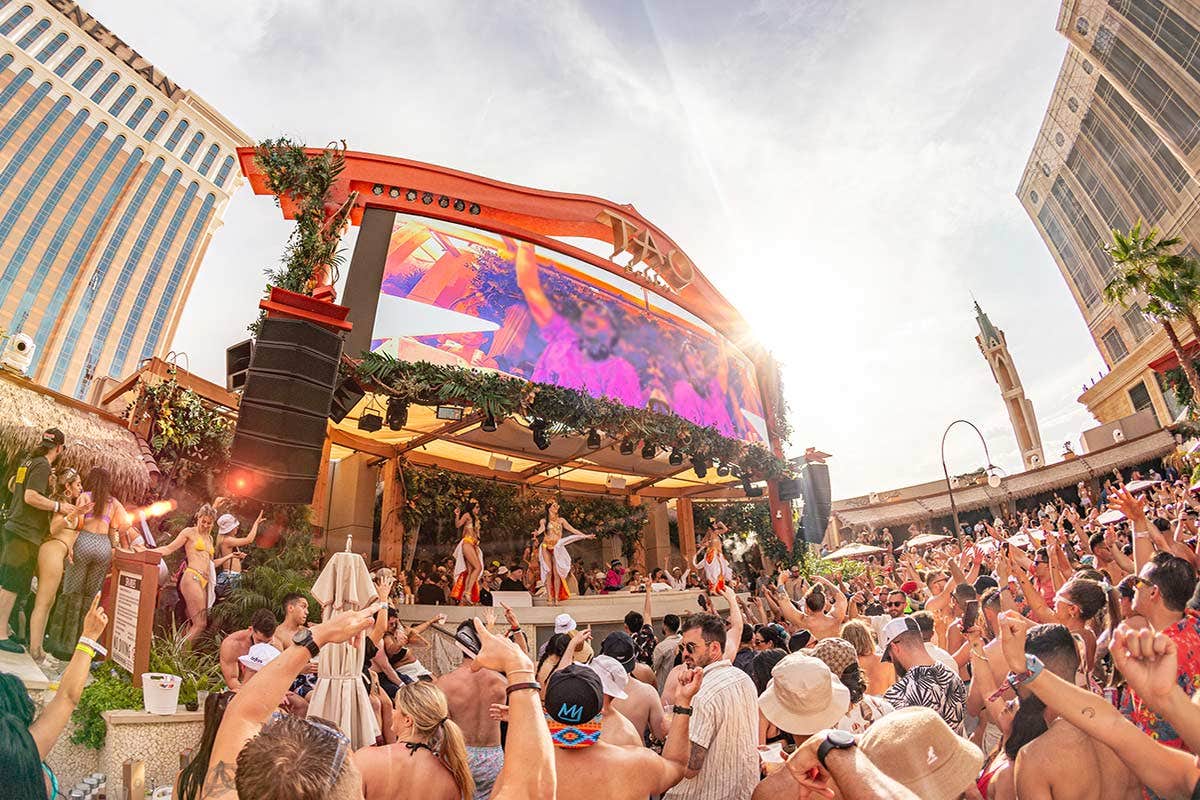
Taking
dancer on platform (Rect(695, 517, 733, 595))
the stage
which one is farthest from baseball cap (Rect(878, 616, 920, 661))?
dancer on platform (Rect(695, 517, 733, 595))

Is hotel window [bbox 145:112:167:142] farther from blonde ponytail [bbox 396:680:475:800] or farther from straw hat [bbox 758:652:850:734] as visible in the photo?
straw hat [bbox 758:652:850:734]

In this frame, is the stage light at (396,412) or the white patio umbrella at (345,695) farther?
the stage light at (396,412)

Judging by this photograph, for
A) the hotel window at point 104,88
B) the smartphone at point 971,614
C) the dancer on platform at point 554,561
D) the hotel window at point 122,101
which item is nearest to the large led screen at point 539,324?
the dancer on platform at point 554,561

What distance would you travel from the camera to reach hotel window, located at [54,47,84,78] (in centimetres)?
7062

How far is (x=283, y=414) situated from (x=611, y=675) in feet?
15.6

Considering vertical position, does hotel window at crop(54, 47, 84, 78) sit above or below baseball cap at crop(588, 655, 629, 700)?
above

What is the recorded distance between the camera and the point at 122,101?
78.3m

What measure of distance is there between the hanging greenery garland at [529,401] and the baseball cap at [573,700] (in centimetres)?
728

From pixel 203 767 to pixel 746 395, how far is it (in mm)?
16581

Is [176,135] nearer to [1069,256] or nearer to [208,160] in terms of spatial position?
[208,160]

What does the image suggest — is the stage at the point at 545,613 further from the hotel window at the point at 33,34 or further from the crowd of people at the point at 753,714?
the hotel window at the point at 33,34

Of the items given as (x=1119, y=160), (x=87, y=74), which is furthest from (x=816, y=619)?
(x=87, y=74)

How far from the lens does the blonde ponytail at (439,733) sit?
281 cm

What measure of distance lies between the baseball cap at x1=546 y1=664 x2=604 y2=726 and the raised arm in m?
1.91
